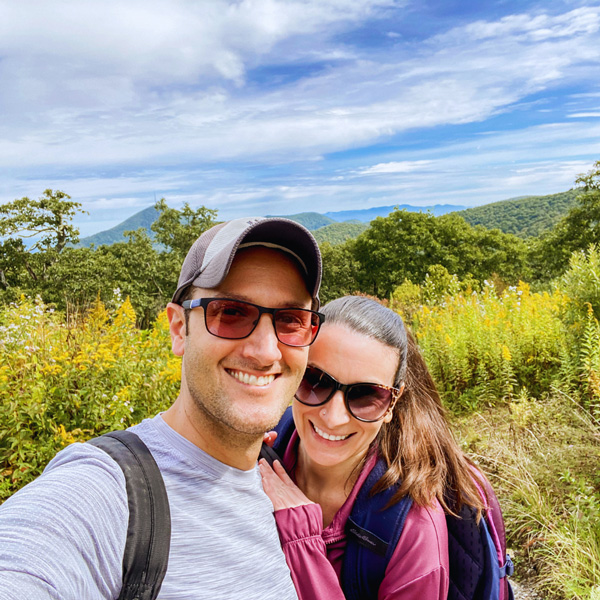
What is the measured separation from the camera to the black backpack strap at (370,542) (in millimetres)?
1399

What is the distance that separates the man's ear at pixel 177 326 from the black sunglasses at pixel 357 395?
0.56m

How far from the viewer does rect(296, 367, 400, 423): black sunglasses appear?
166 cm

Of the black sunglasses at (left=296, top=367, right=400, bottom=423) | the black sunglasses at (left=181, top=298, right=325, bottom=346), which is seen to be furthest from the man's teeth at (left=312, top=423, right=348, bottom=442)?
the black sunglasses at (left=181, top=298, right=325, bottom=346)

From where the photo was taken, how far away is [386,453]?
1713 millimetres

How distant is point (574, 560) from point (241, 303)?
298 centimetres

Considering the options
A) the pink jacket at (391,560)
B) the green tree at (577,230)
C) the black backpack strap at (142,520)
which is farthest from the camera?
the green tree at (577,230)

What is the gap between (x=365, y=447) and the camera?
1.75m

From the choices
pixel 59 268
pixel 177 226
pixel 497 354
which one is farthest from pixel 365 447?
pixel 177 226

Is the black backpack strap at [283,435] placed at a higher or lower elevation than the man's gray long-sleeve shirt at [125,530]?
lower

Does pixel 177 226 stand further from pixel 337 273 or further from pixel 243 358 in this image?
pixel 243 358

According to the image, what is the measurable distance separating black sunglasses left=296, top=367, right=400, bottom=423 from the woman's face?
17mm

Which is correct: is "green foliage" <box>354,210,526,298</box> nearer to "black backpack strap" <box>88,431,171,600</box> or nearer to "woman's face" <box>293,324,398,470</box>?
"woman's face" <box>293,324,398,470</box>

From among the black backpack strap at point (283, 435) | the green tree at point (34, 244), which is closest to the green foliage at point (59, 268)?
the green tree at point (34, 244)

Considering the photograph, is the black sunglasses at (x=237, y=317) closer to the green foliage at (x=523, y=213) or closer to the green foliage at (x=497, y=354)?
the green foliage at (x=497, y=354)
